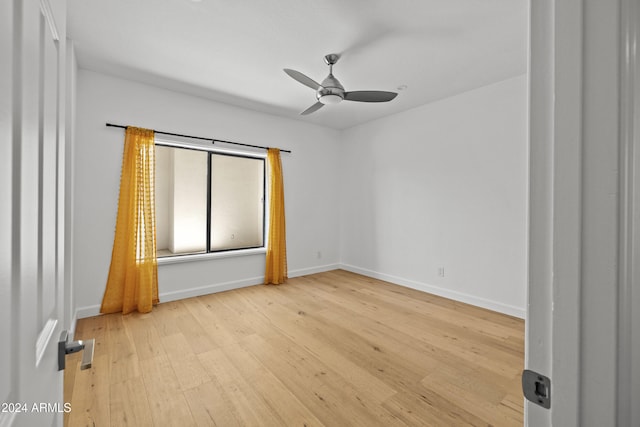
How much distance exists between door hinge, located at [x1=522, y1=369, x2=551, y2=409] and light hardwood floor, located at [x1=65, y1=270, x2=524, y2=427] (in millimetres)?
1324

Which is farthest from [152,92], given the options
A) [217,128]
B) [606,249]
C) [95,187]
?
[606,249]

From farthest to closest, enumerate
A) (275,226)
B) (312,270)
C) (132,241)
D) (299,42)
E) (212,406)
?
1. (312,270)
2. (275,226)
3. (132,241)
4. (299,42)
5. (212,406)

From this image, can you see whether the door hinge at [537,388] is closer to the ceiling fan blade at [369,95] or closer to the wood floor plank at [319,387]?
the wood floor plank at [319,387]

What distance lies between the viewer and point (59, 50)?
737 millimetres

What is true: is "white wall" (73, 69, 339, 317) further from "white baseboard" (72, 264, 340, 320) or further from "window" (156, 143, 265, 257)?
"window" (156, 143, 265, 257)

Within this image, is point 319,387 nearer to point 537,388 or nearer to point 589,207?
point 537,388

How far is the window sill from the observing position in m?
3.40

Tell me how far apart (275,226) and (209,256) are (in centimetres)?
103

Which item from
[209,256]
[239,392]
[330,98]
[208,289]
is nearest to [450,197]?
[330,98]

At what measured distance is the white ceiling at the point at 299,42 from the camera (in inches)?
78.8

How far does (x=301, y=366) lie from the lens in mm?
2074

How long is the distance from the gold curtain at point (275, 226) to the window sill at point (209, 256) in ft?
0.63

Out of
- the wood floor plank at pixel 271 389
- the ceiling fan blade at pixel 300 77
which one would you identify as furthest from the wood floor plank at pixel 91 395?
the ceiling fan blade at pixel 300 77

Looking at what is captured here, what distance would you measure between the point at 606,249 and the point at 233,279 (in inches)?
158
